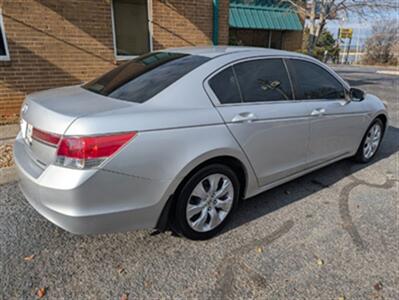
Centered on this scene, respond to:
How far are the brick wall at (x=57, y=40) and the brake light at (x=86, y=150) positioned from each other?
4.82 metres

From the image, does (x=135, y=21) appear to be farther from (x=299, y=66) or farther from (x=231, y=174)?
(x=231, y=174)

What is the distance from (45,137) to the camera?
209 cm

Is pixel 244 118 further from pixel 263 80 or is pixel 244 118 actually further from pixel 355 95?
pixel 355 95

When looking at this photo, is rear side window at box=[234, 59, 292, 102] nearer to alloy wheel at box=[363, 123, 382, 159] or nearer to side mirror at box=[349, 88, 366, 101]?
side mirror at box=[349, 88, 366, 101]

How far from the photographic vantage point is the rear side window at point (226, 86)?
253 centimetres

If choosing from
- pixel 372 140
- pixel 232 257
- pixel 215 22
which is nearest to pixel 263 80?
pixel 232 257

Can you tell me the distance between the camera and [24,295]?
2.04 m

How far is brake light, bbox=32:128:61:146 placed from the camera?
1994 millimetres

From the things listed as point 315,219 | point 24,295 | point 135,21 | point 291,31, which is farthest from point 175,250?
point 291,31

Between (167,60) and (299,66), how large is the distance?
1.46 metres

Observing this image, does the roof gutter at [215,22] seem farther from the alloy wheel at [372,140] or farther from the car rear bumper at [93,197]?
the car rear bumper at [93,197]

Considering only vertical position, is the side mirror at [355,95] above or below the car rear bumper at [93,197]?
above

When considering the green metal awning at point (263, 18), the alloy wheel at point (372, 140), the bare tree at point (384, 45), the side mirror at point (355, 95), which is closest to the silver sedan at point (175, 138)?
the side mirror at point (355, 95)

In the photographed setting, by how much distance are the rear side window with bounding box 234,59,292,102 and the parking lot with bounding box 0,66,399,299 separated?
1.18 m
